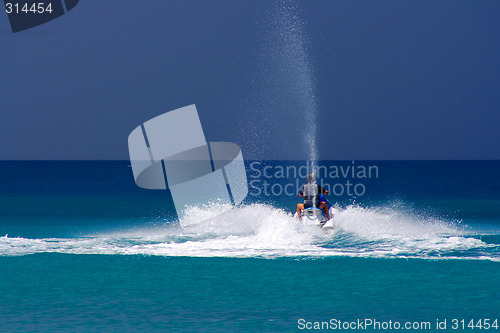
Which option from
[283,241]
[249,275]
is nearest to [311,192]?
[283,241]

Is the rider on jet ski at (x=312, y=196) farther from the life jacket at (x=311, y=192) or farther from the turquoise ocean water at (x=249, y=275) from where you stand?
the turquoise ocean water at (x=249, y=275)

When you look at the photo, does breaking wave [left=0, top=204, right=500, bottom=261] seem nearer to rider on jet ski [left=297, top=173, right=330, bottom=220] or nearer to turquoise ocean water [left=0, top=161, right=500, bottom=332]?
turquoise ocean water [left=0, top=161, right=500, bottom=332]

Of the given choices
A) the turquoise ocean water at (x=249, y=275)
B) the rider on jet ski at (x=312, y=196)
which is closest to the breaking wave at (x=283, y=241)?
the turquoise ocean water at (x=249, y=275)

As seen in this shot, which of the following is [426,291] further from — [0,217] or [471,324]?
[0,217]

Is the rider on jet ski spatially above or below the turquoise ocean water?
above

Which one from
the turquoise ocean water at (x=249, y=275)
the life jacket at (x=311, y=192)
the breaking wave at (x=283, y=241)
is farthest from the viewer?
the life jacket at (x=311, y=192)

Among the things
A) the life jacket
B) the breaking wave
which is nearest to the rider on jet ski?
the life jacket

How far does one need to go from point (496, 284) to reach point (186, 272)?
7.62 metres

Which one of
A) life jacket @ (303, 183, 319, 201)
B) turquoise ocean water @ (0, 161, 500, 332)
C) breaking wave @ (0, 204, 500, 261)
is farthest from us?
life jacket @ (303, 183, 319, 201)

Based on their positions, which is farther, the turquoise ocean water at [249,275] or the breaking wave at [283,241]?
the breaking wave at [283,241]

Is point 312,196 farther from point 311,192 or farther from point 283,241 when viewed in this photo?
point 283,241

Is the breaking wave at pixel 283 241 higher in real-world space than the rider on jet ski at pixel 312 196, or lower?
lower

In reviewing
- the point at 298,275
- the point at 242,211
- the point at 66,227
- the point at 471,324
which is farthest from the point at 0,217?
the point at 471,324

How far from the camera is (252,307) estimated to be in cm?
1465
